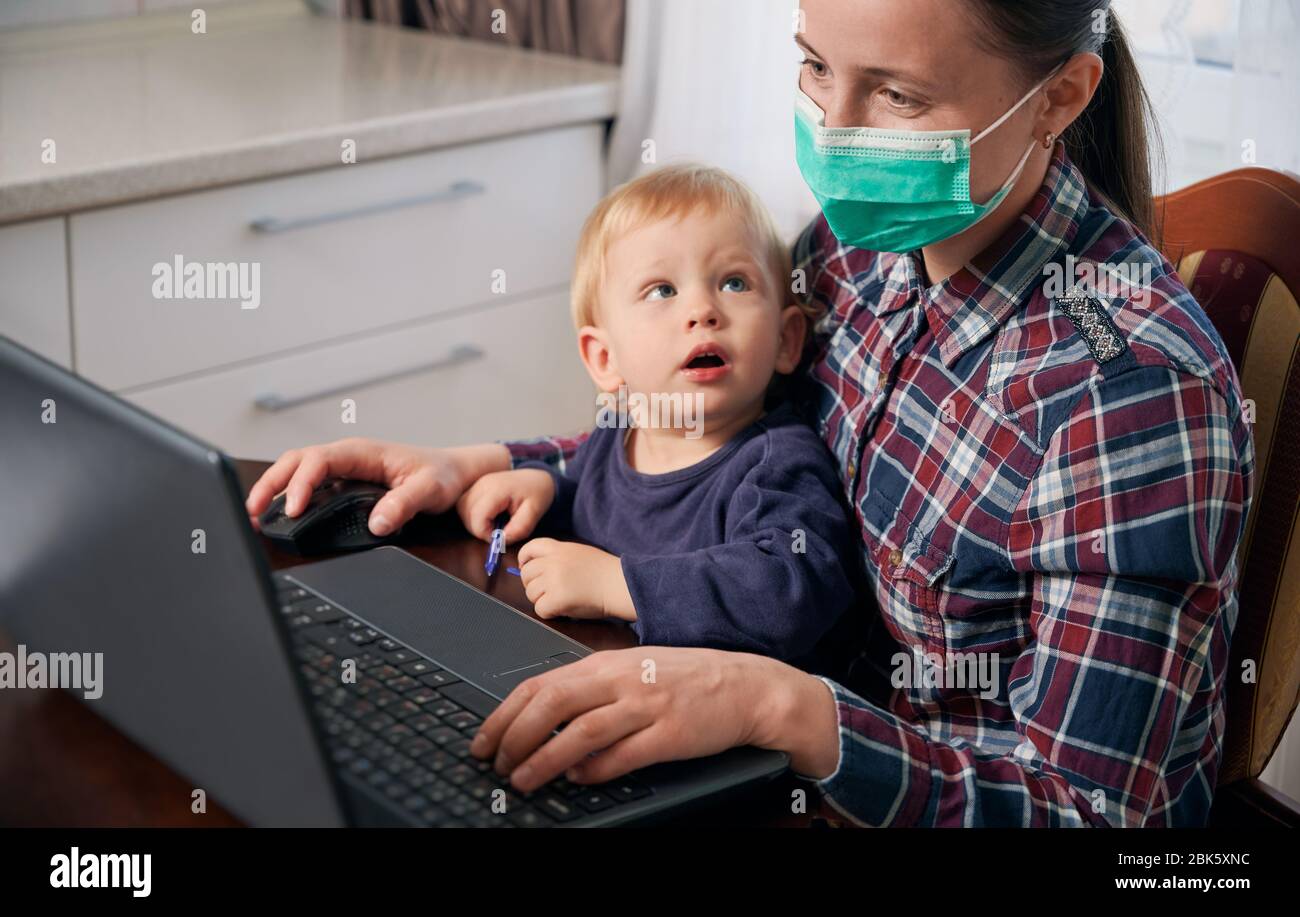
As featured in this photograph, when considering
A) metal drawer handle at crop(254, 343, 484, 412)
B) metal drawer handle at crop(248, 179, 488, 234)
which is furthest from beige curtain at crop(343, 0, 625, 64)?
metal drawer handle at crop(254, 343, 484, 412)

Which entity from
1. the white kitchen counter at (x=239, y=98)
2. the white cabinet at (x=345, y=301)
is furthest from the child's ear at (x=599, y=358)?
the white kitchen counter at (x=239, y=98)

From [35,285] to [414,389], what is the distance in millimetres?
644

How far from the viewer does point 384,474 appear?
127 cm

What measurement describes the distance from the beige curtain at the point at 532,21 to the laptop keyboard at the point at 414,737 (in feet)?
5.84

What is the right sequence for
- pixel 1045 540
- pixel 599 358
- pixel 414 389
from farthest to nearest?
pixel 414 389 → pixel 599 358 → pixel 1045 540

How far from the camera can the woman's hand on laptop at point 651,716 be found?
0.83 m

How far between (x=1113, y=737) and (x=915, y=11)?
50cm

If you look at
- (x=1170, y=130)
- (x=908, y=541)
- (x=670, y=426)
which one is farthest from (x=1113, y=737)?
(x=1170, y=130)

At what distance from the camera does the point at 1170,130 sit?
6.06 ft

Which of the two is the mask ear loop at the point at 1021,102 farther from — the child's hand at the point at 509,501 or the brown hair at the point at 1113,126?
the child's hand at the point at 509,501

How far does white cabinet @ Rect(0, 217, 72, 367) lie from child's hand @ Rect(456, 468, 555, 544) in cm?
85

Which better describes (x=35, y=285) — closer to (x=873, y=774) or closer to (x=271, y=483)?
(x=271, y=483)

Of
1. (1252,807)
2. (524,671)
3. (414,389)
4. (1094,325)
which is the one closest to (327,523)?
(524,671)
